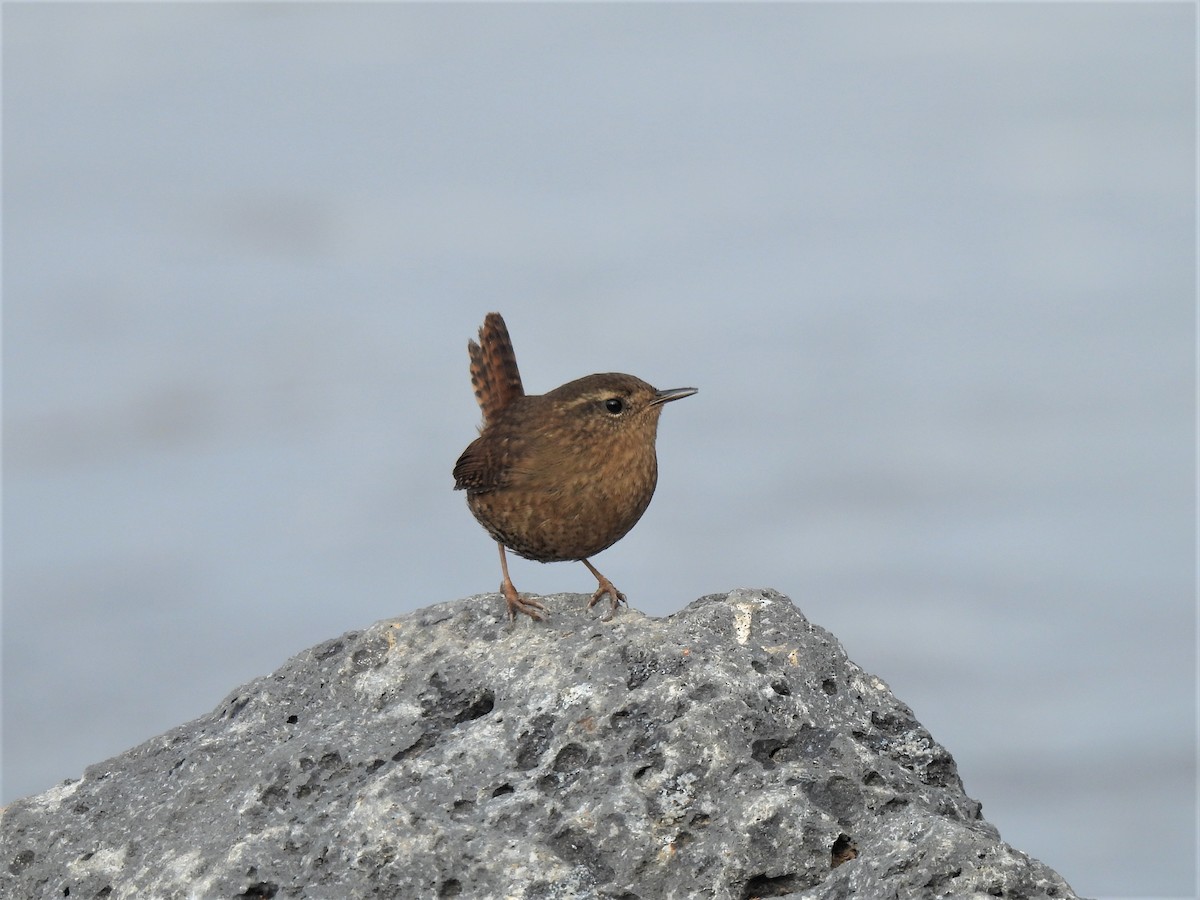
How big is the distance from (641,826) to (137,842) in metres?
1.55

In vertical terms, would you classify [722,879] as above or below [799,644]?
below

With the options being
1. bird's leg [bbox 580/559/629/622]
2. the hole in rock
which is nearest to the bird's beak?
bird's leg [bbox 580/559/629/622]

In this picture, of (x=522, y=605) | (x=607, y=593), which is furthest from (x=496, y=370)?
(x=522, y=605)

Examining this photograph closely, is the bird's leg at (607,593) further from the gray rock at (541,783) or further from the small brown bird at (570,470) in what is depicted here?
the gray rock at (541,783)

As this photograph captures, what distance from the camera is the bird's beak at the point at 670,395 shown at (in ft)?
20.2

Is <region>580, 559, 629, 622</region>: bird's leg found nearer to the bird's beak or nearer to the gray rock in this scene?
the gray rock

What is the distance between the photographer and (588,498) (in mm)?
5770

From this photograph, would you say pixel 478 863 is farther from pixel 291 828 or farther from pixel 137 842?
pixel 137 842

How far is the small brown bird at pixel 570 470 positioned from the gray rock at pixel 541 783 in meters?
0.67

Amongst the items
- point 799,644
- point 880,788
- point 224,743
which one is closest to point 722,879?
point 880,788

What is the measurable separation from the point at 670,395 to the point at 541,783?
226 cm

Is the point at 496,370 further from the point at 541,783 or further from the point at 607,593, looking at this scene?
the point at 541,783

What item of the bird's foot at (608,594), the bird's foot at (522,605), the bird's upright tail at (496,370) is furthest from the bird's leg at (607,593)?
the bird's upright tail at (496,370)

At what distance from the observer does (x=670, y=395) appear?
618 centimetres
